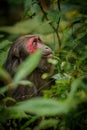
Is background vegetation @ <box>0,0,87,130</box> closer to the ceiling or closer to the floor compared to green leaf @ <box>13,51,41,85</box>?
closer to the floor

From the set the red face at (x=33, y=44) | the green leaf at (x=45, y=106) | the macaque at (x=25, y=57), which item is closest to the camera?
the green leaf at (x=45, y=106)

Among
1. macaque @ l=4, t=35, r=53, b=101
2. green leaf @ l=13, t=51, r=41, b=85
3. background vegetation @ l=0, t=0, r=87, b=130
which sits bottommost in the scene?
macaque @ l=4, t=35, r=53, b=101

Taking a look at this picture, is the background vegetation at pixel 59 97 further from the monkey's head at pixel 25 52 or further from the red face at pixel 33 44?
the red face at pixel 33 44

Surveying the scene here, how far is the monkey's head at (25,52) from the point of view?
16.4ft

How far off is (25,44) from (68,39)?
2.45ft

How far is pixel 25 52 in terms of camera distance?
531cm

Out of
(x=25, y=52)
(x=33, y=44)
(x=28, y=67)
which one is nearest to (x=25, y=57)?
(x=25, y=52)

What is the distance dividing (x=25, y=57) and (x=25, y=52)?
7cm

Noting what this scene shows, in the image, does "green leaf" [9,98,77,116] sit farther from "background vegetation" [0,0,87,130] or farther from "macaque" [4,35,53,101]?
"macaque" [4,35,53,101]

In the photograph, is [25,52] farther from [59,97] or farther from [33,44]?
[59,97]

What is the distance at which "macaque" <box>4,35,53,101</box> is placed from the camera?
16.1 feet

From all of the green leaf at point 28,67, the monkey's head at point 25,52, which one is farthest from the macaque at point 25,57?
the green leaf at point 28,67

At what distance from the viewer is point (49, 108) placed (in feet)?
6.64

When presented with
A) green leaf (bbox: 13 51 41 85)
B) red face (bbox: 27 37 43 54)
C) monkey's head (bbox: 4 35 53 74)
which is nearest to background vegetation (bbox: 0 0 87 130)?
green leaf (bbox: 13 51 41 85)
